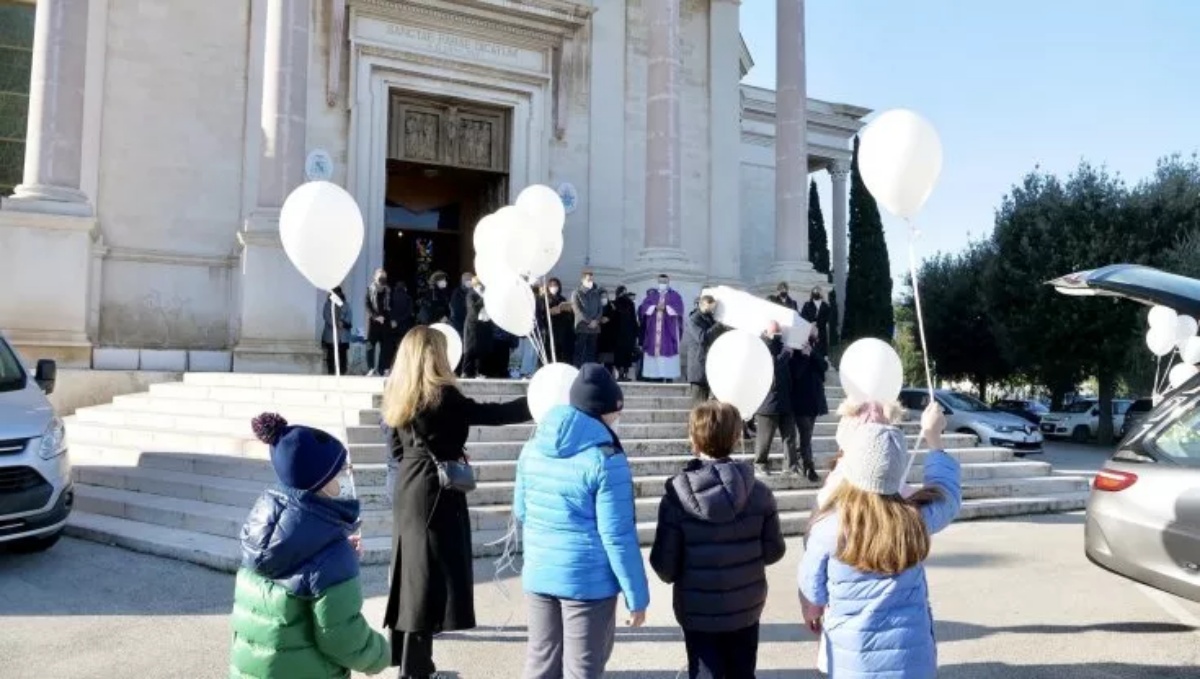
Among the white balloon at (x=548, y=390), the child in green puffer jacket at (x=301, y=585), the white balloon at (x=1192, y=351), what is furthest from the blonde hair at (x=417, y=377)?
the white balloon at (x=1192, y=351)

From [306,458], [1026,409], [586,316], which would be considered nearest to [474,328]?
[586,316]

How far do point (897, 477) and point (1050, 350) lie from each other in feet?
79.9

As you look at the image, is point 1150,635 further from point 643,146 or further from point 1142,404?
point 1142,404

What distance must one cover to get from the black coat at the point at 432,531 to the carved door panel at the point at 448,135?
1368 centimetres

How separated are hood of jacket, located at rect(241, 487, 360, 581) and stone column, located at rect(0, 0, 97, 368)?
11.6 metres

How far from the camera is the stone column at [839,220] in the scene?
95.9 feet

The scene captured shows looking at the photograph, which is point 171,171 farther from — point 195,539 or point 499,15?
point 195,539

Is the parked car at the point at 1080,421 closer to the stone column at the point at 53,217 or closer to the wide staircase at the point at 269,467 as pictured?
the wide staircase at the point at 269,467

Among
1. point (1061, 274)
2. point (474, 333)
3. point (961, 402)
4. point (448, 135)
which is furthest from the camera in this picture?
point (1061, 274)

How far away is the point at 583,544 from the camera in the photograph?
135 inches

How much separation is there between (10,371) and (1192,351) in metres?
13.9

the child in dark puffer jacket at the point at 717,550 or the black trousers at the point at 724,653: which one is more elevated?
the child in dark puffer jacket at the point at 717,550

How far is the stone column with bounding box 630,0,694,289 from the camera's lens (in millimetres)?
15320

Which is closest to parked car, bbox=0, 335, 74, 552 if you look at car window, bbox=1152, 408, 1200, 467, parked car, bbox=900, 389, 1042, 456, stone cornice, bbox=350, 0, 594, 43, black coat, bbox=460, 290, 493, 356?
black coat, bbox=460, 290, 493, 356
